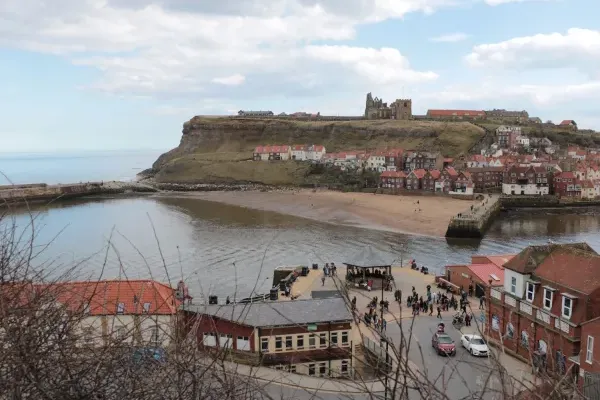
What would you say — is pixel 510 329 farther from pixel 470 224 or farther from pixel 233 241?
pixel 470 224

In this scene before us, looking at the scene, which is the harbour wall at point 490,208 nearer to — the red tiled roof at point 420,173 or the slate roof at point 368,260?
the red tiled roof at point 420,173

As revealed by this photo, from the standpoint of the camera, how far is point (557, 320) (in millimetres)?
15328

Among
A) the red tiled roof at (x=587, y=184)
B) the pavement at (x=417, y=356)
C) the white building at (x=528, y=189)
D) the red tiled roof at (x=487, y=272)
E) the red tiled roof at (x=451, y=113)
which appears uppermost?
the red tiled roof at (x=451, y=113)

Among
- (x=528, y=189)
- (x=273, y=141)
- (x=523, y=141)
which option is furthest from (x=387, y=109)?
(x=528, y=189)

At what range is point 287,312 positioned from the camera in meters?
16.9

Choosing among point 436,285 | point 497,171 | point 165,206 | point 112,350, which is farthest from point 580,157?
point 112,350

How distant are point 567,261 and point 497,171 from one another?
66.2 metres

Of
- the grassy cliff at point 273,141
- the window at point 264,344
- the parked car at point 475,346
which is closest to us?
the parked car at point 475,346

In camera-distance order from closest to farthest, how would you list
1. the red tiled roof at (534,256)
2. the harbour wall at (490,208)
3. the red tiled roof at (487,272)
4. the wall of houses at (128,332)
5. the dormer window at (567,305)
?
the wall of houses at (128,332)
the dormer window at (567,305)
the red tiled roof at (534,256)
the red tiled roof at (487,272)
the harbour wall at (490,208)

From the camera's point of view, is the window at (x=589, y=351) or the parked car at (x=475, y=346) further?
the parked car at (x=475, y=346)

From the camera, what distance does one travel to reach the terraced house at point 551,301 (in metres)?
14.6

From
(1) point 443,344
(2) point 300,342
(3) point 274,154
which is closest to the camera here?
(1) point 443,344

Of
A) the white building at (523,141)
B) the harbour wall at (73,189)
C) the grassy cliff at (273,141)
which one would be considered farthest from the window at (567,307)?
the white building at (523,141)

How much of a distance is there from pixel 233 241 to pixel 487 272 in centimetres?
2389
